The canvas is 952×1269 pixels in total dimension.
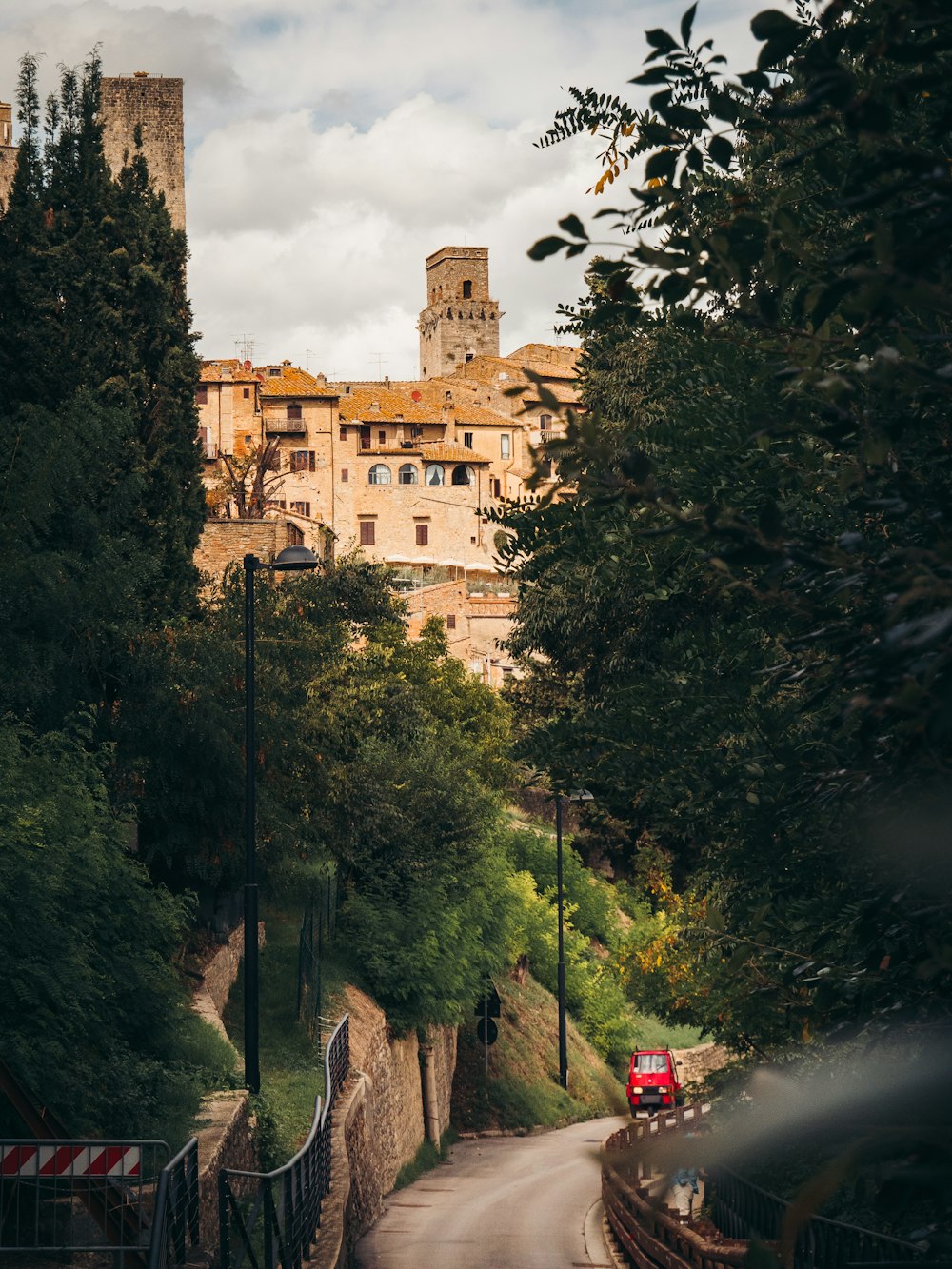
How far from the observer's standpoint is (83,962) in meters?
13.6

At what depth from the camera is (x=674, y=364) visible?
44.8 ft

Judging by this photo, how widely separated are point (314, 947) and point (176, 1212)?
15.5 metres

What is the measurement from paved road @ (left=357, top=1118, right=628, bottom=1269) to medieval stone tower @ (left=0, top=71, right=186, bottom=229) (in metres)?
22.2

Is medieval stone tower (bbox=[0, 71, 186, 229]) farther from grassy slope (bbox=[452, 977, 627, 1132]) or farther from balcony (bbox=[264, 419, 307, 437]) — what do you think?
balcony (bbox=[264, 419, 307, 437])

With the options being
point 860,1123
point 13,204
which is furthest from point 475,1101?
point 860,1123

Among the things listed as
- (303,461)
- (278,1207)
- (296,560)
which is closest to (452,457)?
(303,461)

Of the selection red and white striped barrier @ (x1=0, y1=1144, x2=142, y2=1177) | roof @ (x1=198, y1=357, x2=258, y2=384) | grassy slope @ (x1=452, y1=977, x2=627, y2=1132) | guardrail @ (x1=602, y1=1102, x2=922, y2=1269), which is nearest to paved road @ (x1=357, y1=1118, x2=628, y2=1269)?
guardrail @ (x1=602, y1=1102, x2=922, y2=1269)

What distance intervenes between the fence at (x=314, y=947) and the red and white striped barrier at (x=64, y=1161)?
1089 centimetres

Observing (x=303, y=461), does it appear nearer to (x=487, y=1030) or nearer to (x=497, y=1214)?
(x=487, y=1030)

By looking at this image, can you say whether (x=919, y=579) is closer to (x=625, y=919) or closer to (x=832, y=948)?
(x=832, y=948)

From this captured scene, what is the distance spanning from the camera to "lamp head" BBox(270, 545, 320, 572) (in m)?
17.8

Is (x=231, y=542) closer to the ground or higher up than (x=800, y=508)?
higher up

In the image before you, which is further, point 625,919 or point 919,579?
point 625,919

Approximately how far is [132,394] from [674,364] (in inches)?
577
